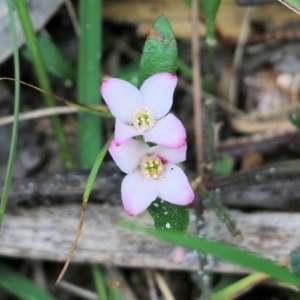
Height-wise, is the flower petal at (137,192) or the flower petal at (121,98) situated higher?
the flower petal at (121,98)

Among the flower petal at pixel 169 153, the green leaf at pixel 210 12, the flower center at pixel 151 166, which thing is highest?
the green leaf at pixel 210 12

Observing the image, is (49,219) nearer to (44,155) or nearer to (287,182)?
(44,155)

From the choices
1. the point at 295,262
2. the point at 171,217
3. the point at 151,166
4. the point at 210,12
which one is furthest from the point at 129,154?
the point at 210,12

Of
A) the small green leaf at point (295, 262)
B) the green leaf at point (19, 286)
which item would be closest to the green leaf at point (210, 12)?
the small green leaf at point (295, 262)

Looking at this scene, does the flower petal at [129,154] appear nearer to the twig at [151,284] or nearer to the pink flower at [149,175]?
the pink flower at [149,175]

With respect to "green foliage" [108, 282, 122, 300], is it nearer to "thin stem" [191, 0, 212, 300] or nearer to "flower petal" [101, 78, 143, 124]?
"thin stem" [191, 0, 212, 300]

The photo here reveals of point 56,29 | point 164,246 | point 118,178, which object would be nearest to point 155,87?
point 118,178

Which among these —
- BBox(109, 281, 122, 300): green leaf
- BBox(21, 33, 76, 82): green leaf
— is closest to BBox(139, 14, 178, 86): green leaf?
BBox(109, 281, 122, 300): green leaf
